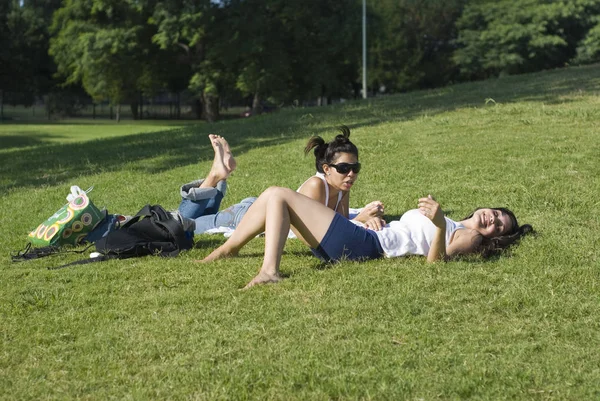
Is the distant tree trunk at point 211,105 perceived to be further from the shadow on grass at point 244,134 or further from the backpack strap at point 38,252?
the backpack strap at point 38,252

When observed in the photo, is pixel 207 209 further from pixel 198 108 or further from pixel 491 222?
pixel 198 108

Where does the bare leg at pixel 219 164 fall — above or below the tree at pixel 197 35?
below

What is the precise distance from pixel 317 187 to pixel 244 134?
29.8ft

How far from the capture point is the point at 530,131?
11.9m

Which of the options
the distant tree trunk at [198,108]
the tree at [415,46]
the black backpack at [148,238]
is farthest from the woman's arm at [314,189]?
the distant tree trunk at [198,108]

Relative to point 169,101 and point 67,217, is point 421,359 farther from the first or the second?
point 169,101

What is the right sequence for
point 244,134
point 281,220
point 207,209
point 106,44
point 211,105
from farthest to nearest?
point 211,105, point 106,44, point 244,134, point 207,209, point 281,220

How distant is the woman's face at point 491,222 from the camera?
6.09 meters

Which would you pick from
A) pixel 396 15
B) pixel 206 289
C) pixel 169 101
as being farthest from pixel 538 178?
pixel 169 101

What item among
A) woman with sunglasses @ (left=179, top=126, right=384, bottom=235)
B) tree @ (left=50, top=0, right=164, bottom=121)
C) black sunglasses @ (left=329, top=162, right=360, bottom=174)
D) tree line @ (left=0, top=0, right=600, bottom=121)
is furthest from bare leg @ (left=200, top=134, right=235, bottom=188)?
tree @ (left=50, top=0, right=164, bottom=121)

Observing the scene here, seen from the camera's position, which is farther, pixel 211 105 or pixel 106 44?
pixel 211 105

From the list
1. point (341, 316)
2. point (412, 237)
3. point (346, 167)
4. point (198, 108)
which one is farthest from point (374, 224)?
point (198, 108)

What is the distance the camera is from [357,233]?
5.77m

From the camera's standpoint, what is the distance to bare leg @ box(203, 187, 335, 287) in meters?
5.47
